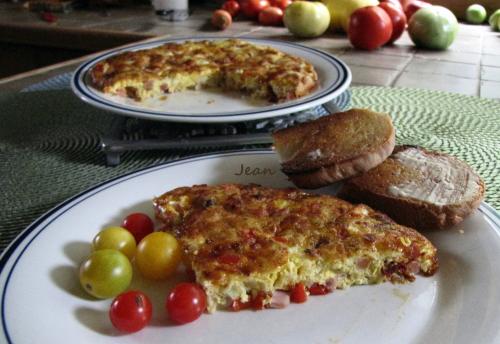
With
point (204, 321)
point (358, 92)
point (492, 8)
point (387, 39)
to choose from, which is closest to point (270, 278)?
point (204, 321)

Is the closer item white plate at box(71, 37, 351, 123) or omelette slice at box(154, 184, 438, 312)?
omelette slice at box(154, 184, 438, 312)

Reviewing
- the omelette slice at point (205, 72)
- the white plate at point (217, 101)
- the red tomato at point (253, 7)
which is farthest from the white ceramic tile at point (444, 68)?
the red tomato at point (253, 7)

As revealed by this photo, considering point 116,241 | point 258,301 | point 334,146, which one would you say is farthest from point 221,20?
point 258,301

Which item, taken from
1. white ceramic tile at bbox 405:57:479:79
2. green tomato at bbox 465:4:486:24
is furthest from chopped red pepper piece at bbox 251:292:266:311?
green tomato at bbox 465:4:486:24

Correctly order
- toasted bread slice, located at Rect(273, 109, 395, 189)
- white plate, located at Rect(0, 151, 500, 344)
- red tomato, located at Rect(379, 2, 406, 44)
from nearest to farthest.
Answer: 1. white plate, located at Rect(0, 151, 500, 344)
2. toasted bread slice, located at Rect(273, 109, 395, 189)
3. red tomato, located at Rect(379, 2, 406, 44)

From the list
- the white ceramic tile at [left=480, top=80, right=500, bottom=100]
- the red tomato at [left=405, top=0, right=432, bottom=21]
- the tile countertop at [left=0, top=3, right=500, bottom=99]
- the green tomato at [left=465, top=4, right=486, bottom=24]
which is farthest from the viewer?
the green tomato at [left=465, top=4, right=486, bottom=24]

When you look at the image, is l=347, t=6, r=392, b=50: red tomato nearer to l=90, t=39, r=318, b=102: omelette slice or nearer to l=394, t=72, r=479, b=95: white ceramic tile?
l=394, t=72, r=479, b=95: white ceramic tile

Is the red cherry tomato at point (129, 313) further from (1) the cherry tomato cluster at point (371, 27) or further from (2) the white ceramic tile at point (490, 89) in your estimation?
(1) the cherry tomato cluster at point (371, 27)
